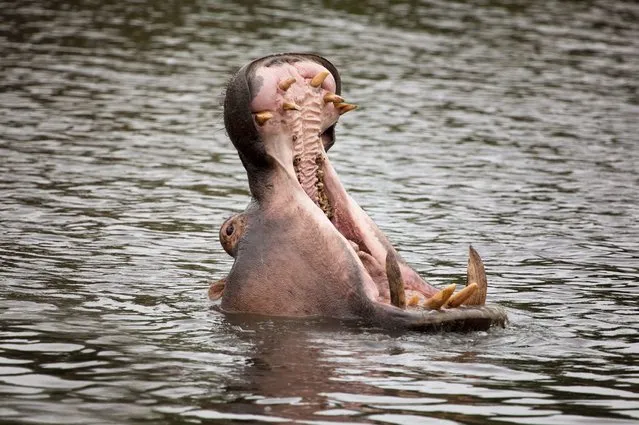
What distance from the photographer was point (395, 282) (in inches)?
341

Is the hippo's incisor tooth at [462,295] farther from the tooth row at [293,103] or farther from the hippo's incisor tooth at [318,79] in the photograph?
the hippo's incisor tooth at [318,79]

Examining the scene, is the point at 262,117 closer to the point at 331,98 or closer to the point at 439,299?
the point at 331,98

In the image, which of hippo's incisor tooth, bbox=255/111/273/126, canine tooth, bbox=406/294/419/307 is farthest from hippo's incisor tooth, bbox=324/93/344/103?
canine tooth, bbox=406/294/419/307

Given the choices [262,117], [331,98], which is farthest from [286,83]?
[331,98]

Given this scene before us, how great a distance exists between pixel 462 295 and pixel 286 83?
1.72m

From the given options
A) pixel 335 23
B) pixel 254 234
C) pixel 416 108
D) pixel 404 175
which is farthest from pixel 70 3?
pixel 254 234

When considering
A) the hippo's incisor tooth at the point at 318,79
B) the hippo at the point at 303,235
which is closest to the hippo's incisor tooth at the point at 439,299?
the hippo at the point at 303,235

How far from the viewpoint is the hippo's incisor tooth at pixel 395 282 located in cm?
859

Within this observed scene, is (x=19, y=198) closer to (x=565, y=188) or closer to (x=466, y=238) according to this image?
(x=466, y=238)

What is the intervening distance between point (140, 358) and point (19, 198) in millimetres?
5368

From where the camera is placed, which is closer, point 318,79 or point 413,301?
point 413,301

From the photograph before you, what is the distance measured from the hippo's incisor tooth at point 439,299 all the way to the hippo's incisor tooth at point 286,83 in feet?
5.23

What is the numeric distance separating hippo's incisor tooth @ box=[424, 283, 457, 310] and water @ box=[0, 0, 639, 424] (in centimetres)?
20

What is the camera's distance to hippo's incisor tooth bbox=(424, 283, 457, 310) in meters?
8.47
